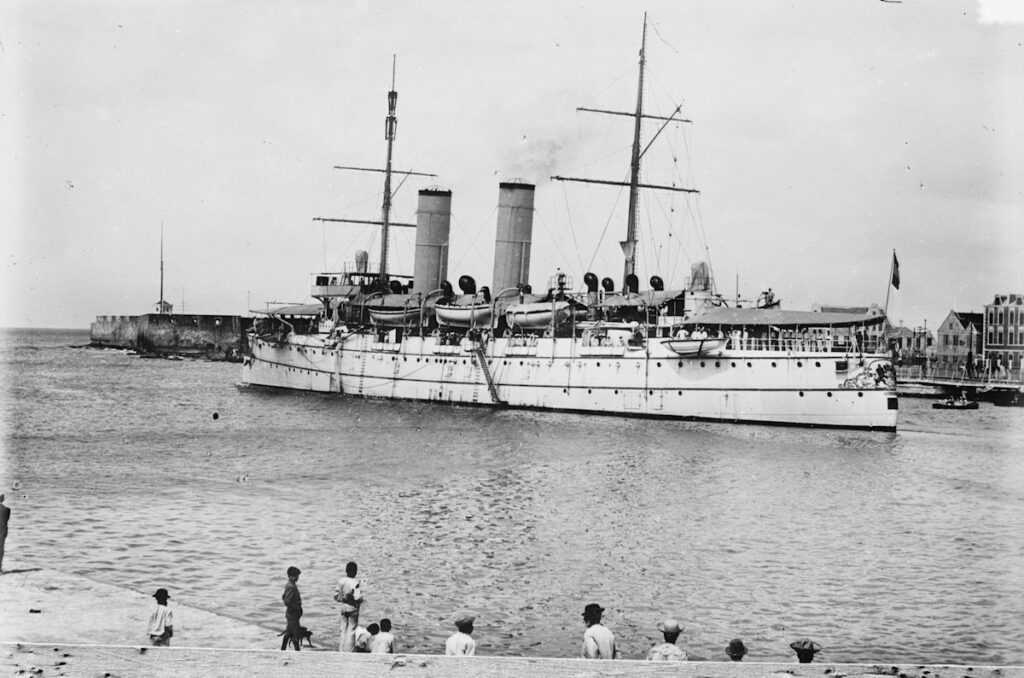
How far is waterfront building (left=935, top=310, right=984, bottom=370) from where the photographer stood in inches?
3054

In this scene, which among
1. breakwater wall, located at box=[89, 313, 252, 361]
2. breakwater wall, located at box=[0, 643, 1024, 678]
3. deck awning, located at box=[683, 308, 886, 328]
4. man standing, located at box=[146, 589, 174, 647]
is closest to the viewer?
breakwater wall, located at box=[0, 643, 1024, 678]

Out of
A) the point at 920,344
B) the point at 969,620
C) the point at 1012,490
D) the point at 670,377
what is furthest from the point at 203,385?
the point at 920,344

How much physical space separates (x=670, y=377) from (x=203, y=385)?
32665mm

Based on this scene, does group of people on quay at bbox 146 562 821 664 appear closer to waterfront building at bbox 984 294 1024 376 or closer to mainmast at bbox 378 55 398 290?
mainmast at bbox 378 55 398 290

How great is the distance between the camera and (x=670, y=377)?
3716cm

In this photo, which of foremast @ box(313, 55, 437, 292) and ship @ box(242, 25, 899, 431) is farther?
foremast @ box(313, 55, 437, 292)

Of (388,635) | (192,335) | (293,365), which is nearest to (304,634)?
(388,635)

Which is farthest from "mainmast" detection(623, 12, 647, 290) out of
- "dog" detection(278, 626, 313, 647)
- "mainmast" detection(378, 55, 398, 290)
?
"dog" detection(278, 626, 313, 647)

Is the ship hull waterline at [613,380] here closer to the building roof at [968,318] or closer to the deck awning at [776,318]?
the deck awning at [776,318]

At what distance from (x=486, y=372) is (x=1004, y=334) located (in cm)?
4637

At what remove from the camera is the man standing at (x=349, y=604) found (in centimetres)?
938

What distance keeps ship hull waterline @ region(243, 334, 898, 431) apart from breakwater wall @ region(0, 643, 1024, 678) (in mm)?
28406

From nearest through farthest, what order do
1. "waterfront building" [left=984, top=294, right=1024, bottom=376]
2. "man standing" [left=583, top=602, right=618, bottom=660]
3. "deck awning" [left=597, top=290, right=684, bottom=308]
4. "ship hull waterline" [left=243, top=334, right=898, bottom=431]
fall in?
"man standing" [left=583, top=602, right=618, bottom=660], "ship hull waterline" [left=243, top=334, right=898, bottom=431], "deck awning" [left=597, top=290, right=684, bottom=308], "waterfront building" [left=984, top=294, right=1024, bottom=376]

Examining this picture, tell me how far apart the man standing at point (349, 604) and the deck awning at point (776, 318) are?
92.0ft
